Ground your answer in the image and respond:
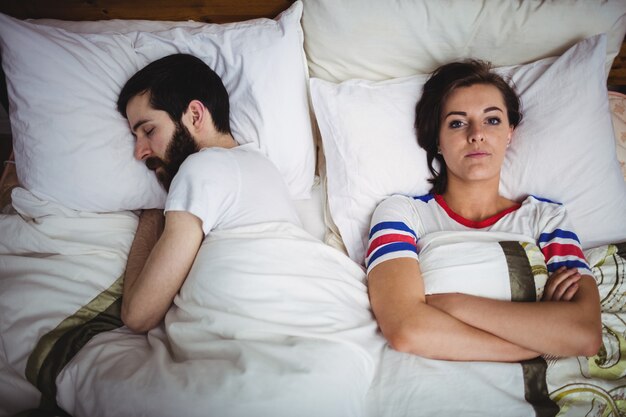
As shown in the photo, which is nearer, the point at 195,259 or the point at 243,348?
the point at 243,348

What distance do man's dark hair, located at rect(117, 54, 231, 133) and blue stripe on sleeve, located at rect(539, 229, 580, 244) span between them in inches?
44.2

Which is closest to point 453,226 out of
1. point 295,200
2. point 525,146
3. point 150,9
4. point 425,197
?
point 425,197

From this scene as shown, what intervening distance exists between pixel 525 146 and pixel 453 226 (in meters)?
0.40

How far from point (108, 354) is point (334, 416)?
60 centimetres

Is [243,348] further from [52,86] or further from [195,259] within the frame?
[52,86]

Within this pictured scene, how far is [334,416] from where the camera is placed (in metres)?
0.85

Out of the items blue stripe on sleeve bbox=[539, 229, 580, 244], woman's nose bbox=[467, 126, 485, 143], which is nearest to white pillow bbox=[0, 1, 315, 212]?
woman's nose bbox=[467, 126, 485, 143]

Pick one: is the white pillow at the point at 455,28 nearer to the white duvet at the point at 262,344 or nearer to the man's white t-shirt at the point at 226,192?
the man's white t-shirt at the point at 226,192

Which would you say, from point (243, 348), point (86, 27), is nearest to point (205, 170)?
point (243, 348)

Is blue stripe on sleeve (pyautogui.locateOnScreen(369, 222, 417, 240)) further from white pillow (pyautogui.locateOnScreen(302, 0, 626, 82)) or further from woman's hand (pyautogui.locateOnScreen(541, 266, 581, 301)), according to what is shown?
white pillow (pyautogui.locateOnScreen(302, 0, 626, 82))

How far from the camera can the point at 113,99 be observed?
1335mm

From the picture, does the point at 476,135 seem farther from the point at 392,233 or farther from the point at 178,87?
the point at 178,87

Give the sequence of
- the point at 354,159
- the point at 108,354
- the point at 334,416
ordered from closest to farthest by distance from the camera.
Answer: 1. the point at 334,416
2. the point at 108,354
3. the point at 354,159

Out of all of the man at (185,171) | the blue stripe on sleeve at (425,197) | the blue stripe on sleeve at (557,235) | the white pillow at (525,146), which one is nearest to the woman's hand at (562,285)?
the blue stripe on sleeve at (557,235)
